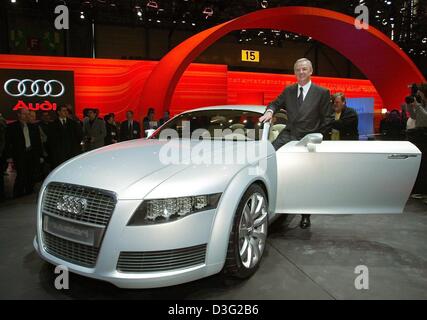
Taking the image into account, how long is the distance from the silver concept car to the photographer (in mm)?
2285

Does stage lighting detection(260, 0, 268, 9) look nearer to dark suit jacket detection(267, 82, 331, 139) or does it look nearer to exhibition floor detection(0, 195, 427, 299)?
dark suit jacket detection(267, 82, 331, 139)

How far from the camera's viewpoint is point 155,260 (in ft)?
7.36

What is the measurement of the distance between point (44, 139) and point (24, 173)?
1.32m

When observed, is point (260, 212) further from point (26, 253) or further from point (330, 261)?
point (26, 253)

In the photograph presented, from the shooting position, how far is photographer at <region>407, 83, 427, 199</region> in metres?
5.16

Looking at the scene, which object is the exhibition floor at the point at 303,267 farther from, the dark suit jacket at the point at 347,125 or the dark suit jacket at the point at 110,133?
the dark suit jacket at the point at 110,133

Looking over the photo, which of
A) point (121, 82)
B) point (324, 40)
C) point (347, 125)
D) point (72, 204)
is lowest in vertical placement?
point (72, 204)

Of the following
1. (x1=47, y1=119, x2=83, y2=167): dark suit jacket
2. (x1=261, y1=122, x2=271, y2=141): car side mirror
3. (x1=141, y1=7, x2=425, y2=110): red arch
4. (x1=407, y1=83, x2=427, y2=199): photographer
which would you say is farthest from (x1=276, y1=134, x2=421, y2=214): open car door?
(x1=141, y1=7, x2=425, y2=110): red arch

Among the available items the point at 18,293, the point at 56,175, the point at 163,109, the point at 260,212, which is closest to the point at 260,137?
the point at 260,212

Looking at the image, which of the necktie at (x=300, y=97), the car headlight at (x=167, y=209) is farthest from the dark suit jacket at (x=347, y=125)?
the car headlight at (x=167, y=209)

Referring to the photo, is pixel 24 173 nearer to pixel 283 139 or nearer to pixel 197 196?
pixel 283 139

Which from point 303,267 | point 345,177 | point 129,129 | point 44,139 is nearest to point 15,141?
point 44,139

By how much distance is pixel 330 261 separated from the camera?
316 centimetres

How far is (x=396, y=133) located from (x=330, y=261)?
20.8ft
